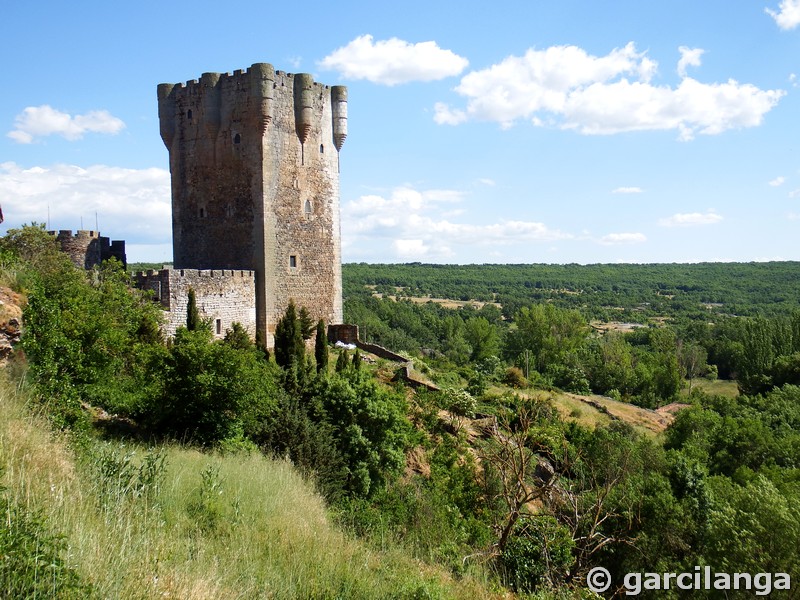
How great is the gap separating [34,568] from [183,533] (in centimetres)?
267

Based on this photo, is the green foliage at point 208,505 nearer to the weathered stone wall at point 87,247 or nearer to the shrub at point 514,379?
the weathered stone wall at point 87,247

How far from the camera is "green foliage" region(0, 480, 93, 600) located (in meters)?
4.85

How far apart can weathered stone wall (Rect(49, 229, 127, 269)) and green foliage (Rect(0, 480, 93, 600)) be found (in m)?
19.4

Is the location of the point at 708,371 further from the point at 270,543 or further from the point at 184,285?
the point at 270,543

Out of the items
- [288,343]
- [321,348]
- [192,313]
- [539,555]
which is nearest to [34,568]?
[539,555]

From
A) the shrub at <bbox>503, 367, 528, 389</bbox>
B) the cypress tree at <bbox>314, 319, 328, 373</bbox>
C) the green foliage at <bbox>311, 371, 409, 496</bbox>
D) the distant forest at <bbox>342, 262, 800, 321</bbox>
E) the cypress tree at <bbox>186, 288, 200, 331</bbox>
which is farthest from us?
the distant forest at <bbox>342, 262, 800, 321</bbox>

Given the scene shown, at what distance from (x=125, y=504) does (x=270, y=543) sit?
163cm

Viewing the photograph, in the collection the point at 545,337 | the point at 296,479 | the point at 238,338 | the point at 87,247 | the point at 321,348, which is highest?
the point at 87,247

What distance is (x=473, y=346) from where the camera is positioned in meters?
66.6

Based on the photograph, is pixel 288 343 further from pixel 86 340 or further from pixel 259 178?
pixel 86 340

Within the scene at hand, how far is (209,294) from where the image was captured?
22703 millimetres

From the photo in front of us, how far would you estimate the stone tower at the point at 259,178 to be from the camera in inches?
979

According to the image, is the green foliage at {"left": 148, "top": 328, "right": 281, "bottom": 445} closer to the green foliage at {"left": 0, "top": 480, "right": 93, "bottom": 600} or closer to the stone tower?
the green foliage at {"left": 0, "top": 480, "right": 93, "bottom": 600}

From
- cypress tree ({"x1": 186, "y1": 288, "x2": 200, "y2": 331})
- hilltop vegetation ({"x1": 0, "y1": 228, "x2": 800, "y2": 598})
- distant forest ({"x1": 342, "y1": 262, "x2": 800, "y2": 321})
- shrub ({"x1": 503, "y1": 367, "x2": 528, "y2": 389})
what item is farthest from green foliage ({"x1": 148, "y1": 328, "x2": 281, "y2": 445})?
distant forest ({"x1": 342, "y1": 262, "x2": 800, "y2": 321})
